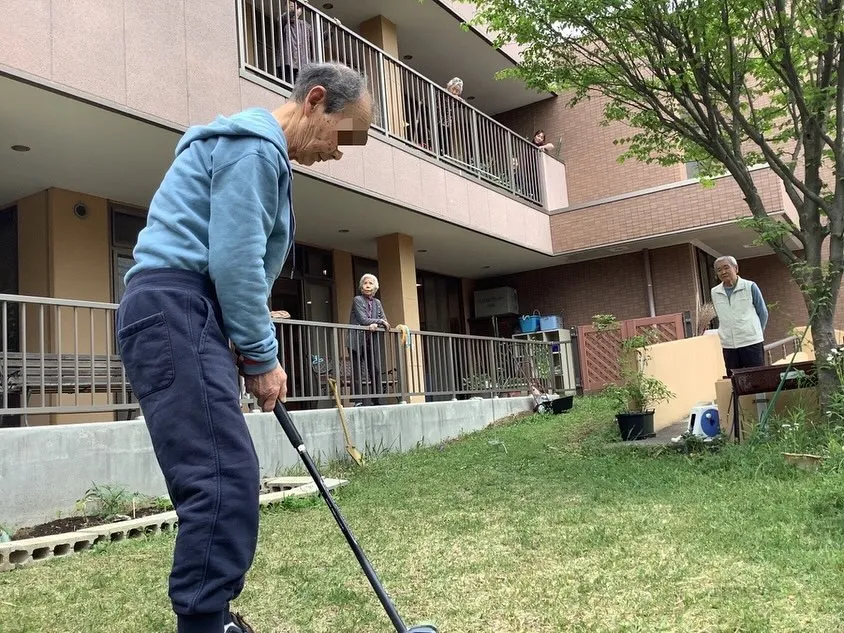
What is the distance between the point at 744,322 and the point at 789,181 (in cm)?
141

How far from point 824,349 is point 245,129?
19.7 feet

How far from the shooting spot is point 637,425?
7.92 m

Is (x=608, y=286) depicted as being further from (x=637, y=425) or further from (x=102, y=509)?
(x=102, y=509)

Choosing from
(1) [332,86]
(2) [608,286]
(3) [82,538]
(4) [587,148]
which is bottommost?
(3) [82,538]

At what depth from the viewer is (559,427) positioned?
936 cm

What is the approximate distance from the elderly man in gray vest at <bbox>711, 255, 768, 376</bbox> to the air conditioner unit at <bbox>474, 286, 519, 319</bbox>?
9063 mm

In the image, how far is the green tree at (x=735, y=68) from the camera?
629 cm

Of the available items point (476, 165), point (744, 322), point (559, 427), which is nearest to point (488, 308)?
point (476, 165)

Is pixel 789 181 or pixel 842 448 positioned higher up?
pixel 789 181

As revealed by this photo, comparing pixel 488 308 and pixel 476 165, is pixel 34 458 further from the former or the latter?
pixel 488 308

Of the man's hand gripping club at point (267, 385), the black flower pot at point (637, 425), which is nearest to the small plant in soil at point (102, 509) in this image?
the man's hand gripping club at point (267, 385)

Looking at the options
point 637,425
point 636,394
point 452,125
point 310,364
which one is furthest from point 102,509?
point 452,125

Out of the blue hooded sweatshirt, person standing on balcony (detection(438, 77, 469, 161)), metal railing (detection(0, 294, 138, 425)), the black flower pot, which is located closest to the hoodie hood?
the blue hooded sweatshirt

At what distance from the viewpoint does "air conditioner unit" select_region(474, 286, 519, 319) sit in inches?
643
